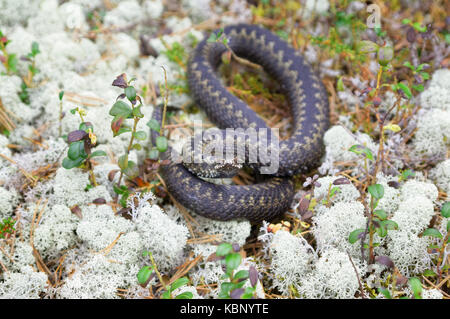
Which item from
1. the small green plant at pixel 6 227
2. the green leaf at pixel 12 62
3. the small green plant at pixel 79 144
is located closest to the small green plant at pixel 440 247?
the small green plant at pixel 79 144

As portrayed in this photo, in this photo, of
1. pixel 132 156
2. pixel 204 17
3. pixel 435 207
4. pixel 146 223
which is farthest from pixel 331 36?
pixel 146 223

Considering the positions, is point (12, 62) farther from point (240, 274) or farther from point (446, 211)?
point (446, 211)

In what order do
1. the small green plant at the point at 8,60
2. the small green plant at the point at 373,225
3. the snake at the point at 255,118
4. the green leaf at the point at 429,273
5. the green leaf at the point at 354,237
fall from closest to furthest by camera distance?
the small green plant at the point at 373,225 < the green leaf at the point at 354,237 < the green leaf at the point at 429,273 < the snake at the point at 255,118 < the small green plant at the point at 8,60

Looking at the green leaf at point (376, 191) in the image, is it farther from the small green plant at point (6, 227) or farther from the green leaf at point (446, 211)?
the small green plant at point (6, 227)

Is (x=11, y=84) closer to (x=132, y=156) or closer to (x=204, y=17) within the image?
(x=132, y=156)

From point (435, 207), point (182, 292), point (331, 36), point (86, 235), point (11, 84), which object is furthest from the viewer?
point (331, 36)

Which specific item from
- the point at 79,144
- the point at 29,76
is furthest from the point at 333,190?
the point at 29,76

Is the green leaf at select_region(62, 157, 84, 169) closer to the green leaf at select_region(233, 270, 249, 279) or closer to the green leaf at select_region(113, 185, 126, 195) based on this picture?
the green leaf at select_region(113, 185, 126, 195)
